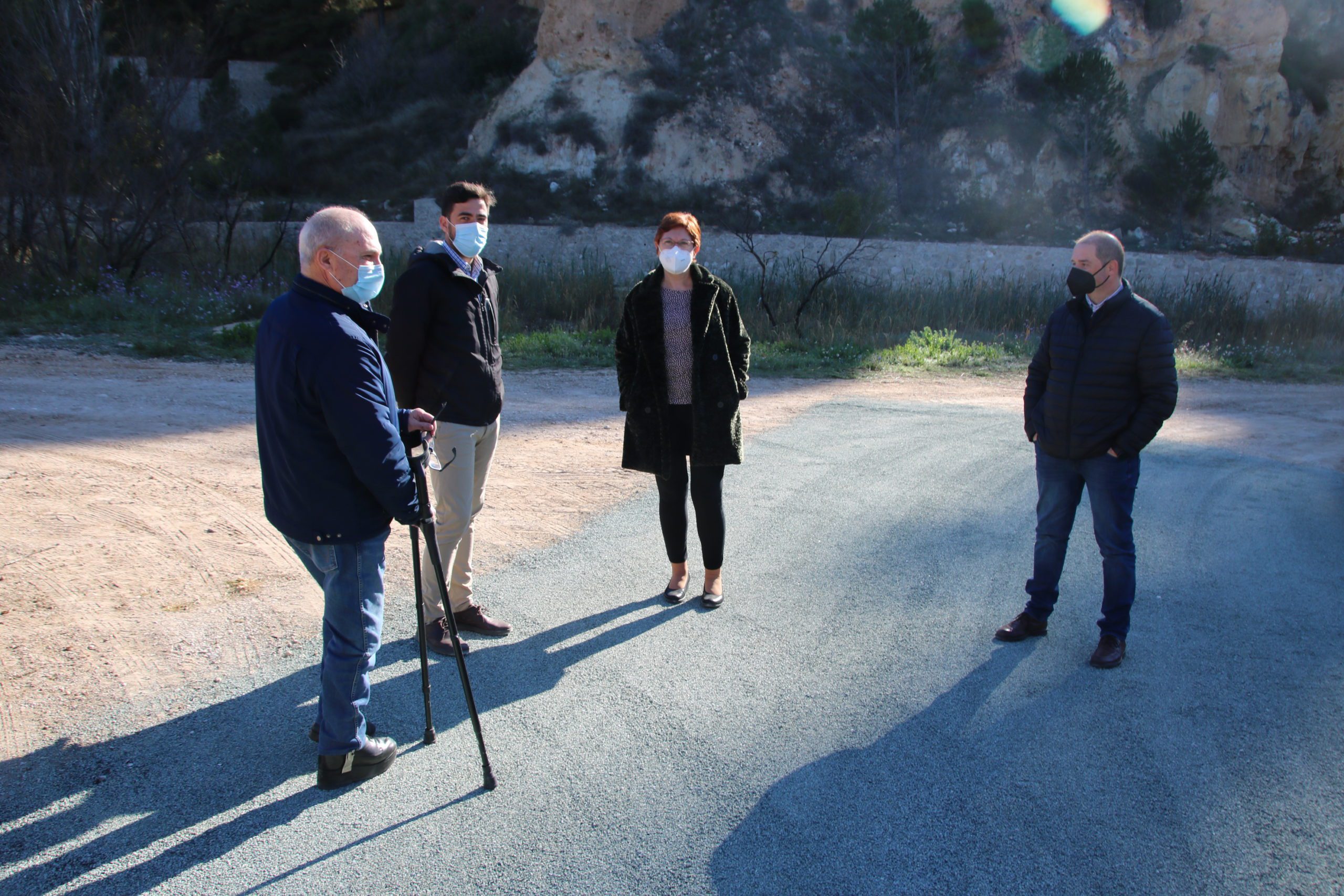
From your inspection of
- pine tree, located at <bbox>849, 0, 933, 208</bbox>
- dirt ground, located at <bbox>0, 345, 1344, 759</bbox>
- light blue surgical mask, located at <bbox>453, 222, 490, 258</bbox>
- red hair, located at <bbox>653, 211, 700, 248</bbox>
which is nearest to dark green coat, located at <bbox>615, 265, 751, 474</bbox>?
red hair, located at <bbox>653, 211, 700, 248</bbox>

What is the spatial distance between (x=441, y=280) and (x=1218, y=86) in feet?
127

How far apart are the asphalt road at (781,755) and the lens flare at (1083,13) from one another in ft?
121

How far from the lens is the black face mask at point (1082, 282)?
3.88 meters

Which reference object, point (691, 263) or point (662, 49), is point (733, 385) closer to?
point (691, 263)

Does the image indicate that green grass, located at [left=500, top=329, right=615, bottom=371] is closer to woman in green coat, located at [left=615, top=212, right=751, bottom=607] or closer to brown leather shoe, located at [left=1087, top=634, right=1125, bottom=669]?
woman in green coat, located at [left=615, top=212, right=751, bottom=607]

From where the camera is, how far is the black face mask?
3.88 meters

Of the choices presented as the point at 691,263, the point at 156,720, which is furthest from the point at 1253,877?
the point at 156,720

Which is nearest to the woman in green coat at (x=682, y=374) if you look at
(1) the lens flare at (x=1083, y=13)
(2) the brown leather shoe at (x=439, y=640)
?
(2) the brown leather shoe at (x=439, y=640)

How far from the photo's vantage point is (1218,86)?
→ 33375 mm

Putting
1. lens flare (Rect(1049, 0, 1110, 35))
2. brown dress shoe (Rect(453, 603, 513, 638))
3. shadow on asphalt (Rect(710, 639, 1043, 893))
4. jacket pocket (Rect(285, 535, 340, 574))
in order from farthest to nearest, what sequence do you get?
lens flare (Rect(1049, 0, 1110, 35))
brown dress shoe (Rect(453, 603, 513, 638))
jacket pocket (Rect(285, 535, 340, 574))
shadow on asphalt (Rect(710, 639, 1043, 893))

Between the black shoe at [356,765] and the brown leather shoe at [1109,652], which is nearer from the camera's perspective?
the black shoe at [356,765]

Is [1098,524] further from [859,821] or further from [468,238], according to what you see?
[468,238]

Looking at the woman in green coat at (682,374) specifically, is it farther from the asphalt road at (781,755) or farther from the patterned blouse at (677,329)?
the asphalt road at (781,755)

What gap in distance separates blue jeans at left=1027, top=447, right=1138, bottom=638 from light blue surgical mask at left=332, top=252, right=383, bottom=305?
2.98m
